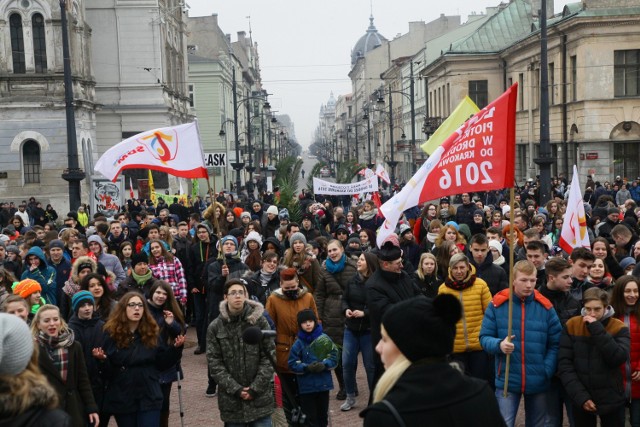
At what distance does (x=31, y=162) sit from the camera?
130ft

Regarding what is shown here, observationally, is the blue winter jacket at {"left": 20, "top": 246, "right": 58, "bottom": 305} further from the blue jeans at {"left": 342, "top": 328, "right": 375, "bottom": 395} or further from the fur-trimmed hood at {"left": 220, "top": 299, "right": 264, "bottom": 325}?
the fur-trimmed hood at {"left": 220, "top": 299, "right": 264, "bottom": 325}

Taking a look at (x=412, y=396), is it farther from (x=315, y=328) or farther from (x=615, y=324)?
(x=315, y=328)

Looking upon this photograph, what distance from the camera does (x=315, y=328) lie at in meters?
7.91

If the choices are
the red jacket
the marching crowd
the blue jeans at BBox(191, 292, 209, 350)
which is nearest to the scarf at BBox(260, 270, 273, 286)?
the marching crowd

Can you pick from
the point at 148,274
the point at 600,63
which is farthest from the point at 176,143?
the point at 600,63

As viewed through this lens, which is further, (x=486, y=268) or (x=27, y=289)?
(x=486, y=268)

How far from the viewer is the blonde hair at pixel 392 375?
332 cm

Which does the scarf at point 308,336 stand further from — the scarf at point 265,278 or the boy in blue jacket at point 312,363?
the scarf at point 265,278

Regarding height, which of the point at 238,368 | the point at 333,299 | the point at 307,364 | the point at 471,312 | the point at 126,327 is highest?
the point at 126,327

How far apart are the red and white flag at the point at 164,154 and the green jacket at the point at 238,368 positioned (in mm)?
4395

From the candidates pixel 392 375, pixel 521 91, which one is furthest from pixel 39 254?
pixel 521 91

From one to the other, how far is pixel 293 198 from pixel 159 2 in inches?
1125

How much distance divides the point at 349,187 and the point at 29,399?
65.5 ft

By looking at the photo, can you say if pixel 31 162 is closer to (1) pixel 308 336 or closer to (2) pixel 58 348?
(1) pixel 308 336
